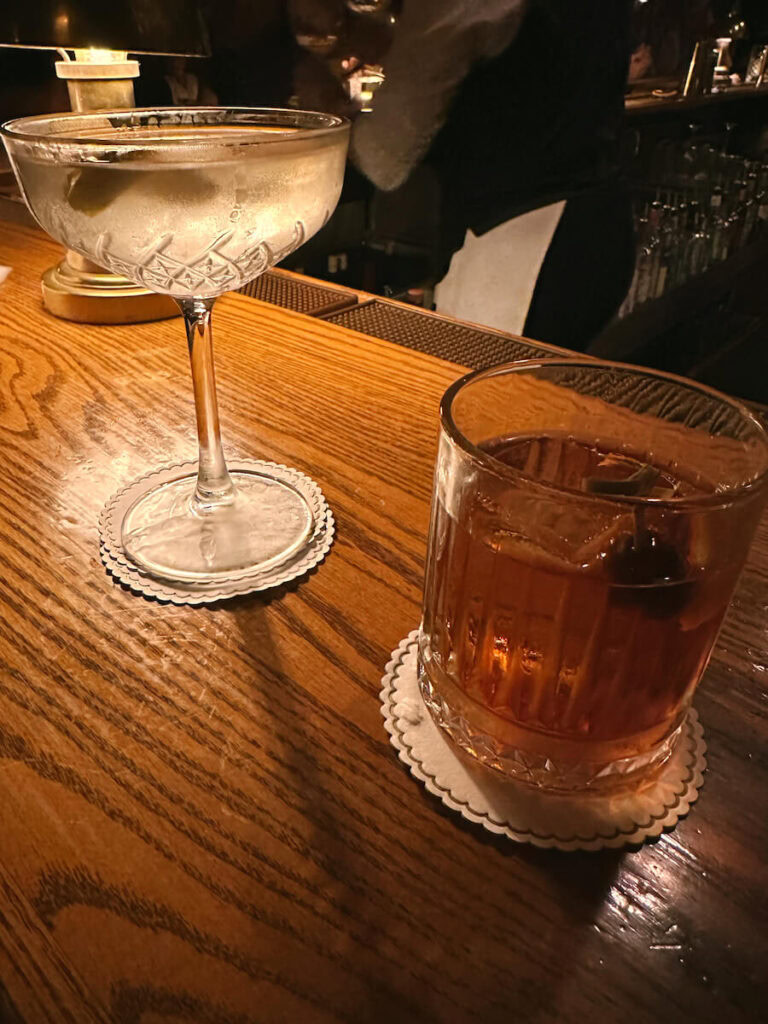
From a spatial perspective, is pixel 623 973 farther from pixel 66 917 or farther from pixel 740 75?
pixel 740 75

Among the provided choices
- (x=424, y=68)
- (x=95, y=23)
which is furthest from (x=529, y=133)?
(x=95, y=23)

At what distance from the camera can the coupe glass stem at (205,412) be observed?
51cm

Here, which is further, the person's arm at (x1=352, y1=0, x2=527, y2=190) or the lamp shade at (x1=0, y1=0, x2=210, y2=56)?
the person's arm at (x1=352, y1=0, x2=527, y2=190)

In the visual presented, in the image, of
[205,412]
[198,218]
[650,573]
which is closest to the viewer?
[650,573]

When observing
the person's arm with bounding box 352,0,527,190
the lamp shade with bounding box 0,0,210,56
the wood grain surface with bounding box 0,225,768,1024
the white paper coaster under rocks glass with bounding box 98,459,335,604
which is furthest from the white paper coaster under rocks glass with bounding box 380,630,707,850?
the person's arm with bounding box 352,0,527,190

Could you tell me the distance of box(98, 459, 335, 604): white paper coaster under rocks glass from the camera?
468mm

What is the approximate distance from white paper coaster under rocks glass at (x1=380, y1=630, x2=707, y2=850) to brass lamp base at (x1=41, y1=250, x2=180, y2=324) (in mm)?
656

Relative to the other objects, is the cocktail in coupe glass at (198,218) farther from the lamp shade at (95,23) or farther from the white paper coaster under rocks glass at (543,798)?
the lamp shade at (95,23)

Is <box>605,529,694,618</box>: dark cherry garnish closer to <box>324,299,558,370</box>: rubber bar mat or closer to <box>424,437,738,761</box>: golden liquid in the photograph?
<box>424,437,738,761</box>: golden liquid

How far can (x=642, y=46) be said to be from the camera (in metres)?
3.28

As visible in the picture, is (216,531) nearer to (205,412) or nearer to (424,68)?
(205,412)

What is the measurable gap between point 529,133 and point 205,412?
5.10 ft

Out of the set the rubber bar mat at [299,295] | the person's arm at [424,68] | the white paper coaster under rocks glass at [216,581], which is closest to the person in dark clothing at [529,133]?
the person's arm at [424,68]

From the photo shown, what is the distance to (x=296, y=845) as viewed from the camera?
0.32 metres
